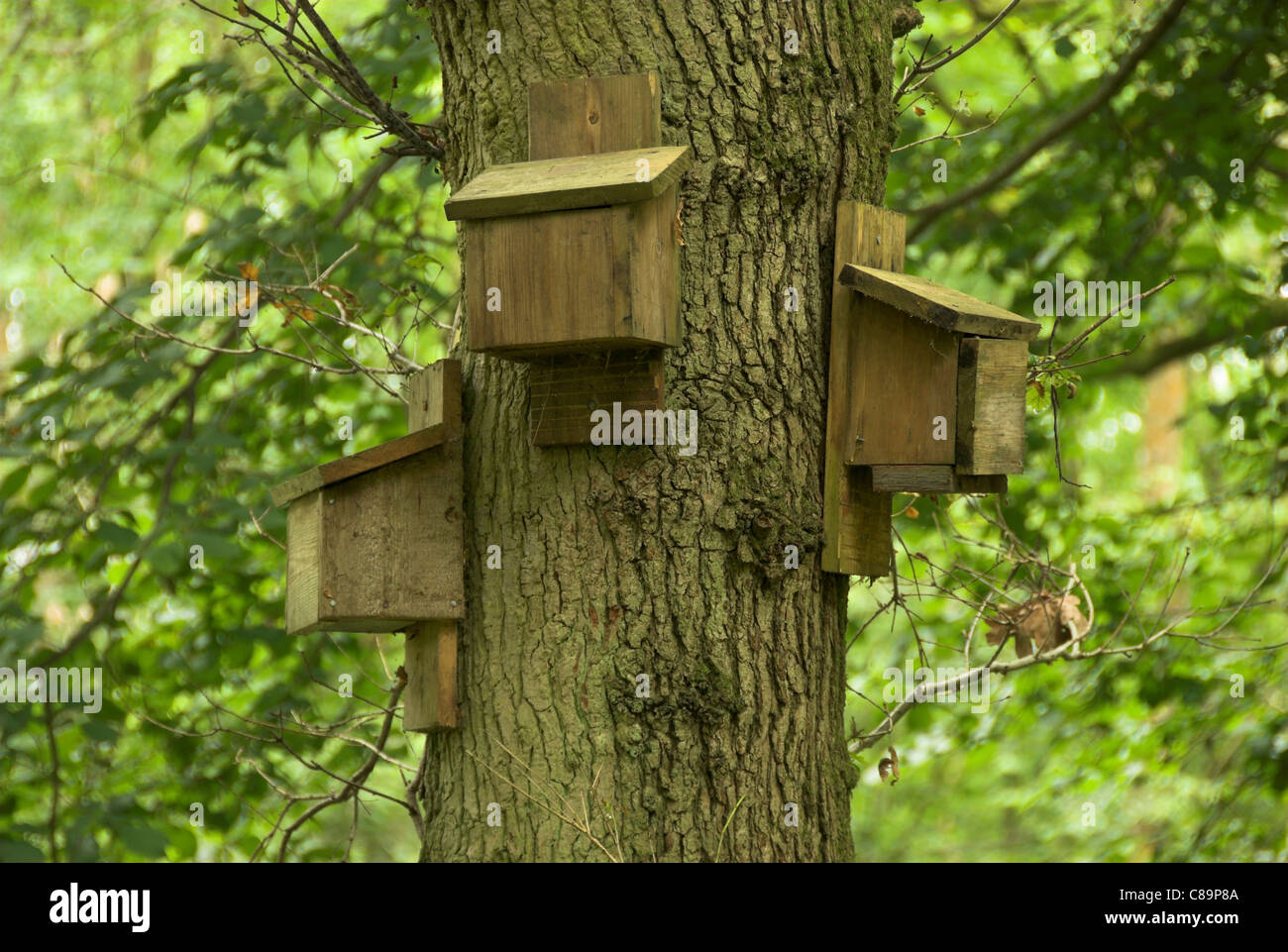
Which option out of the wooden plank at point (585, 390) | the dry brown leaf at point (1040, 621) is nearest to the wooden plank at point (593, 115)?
the wooden plank at point (585, 390)

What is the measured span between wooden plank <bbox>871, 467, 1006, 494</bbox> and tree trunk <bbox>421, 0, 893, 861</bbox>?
0.13 meters

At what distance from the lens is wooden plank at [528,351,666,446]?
2.11 metres

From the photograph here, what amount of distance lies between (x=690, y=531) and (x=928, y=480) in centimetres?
46

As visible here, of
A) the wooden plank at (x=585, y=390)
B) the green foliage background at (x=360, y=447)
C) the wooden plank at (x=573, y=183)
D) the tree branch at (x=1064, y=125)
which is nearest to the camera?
the wooden plank at (x=573, y=183)

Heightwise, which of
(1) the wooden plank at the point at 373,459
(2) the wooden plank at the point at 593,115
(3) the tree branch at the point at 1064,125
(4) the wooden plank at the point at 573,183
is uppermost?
(3) the tree branch at the point at 1064,125

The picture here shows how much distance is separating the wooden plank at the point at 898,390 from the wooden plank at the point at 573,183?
48 cm

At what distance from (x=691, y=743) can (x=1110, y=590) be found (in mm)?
3116

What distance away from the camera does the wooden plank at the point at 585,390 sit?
83.1 inches

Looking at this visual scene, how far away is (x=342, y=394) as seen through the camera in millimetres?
4891

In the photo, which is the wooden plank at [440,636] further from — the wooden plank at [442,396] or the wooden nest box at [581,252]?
the wooden nest box at [581,252]

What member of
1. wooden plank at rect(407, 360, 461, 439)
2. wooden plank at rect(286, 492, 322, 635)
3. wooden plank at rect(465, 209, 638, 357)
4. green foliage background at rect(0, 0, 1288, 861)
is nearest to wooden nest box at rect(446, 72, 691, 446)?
wooden plank at rect(465, 209, 638, 357)

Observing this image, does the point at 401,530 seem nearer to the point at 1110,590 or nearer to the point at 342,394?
the point at 342,394

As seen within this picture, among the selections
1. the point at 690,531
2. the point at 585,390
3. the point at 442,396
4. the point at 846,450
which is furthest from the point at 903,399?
the point at 442,396
